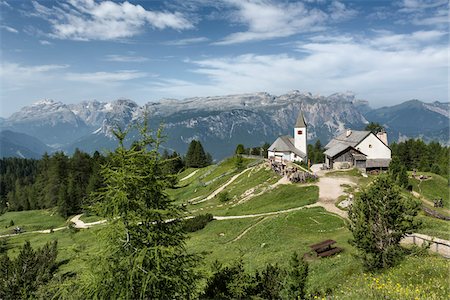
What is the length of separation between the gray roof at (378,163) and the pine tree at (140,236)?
220 feet

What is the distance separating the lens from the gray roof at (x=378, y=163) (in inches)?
2864

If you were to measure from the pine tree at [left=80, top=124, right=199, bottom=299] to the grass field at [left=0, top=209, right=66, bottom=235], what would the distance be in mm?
77355

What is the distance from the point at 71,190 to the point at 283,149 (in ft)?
191

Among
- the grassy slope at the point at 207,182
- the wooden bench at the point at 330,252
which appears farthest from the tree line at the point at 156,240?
the grassy slope at the point at 207,182

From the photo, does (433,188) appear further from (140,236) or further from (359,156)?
(140,236)

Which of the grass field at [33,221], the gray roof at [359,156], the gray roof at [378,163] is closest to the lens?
the gray roof at [359,156]

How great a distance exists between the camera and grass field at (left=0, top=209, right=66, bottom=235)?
80.1m

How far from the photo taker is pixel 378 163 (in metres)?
73.4

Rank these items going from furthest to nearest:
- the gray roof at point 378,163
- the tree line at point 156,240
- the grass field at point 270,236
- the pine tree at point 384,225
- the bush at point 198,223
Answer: the gray roof at point 378,163
the bush at point 198,223
the grass field at point 270,236
the pine tree at point 384,225
the tree line at point 156,240

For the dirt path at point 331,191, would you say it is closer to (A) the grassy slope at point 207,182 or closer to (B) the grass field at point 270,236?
(B) the grass field at point 270,236

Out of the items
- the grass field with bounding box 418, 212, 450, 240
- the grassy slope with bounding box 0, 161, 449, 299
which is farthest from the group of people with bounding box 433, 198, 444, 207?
the grass field with bounding box 418, 212, 450, 240

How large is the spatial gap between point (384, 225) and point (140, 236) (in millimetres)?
12683

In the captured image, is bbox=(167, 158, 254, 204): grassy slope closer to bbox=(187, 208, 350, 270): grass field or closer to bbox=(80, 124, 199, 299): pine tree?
bbox=(187, 208, 350, 270): grass field

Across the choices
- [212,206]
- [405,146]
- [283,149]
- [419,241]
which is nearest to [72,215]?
[212,206]
